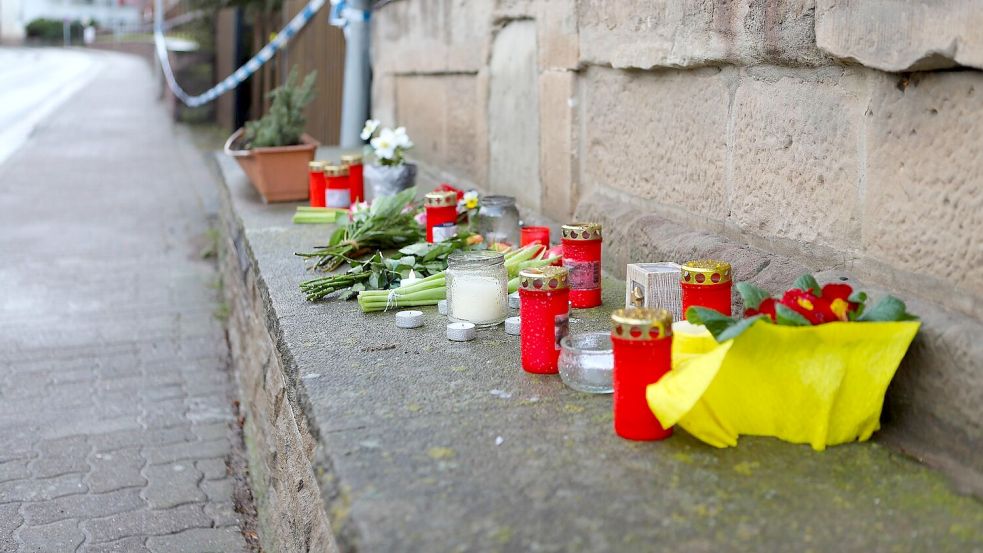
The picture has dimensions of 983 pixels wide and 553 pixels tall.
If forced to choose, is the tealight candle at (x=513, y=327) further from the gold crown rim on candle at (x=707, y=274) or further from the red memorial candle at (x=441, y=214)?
the red memorial candle at (x=441, y=214)

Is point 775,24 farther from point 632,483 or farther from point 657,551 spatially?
point 657,551

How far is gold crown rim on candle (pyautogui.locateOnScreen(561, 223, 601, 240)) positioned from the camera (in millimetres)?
2791

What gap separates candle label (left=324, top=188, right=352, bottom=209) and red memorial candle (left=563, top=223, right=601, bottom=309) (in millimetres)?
1835

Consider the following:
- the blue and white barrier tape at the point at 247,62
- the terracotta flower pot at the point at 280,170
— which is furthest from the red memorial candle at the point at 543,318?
the blue and white barrier tape at the point at 247,62

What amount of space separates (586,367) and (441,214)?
1.48 meters

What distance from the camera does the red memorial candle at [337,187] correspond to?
4.43 m

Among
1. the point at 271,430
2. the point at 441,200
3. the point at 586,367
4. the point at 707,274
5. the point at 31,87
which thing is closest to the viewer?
the point at 586,367

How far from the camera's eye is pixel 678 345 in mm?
2027

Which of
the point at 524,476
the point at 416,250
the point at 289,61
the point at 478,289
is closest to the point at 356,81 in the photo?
the point at 289,61

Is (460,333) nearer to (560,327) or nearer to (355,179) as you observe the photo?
(560,327)

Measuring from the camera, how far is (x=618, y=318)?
1.91 m

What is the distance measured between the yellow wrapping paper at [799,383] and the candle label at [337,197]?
9.16 feet

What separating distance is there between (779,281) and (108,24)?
270 feet

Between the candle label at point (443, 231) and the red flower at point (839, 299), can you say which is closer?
the red flower at point (839, 299)
